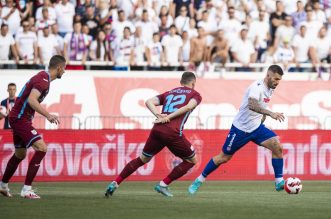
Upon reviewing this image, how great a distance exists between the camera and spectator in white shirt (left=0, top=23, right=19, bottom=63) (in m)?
25.3

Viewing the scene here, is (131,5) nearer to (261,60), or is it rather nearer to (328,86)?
(261,60)

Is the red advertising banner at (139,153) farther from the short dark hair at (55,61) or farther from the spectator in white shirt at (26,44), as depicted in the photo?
the short dark hair at (55,61)

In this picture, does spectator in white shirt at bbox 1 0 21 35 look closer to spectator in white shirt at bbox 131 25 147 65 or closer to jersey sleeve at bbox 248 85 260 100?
spectator in white shirt at bbox 131 25 147 65

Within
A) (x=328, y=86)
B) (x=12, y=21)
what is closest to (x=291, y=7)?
(x=328, y=86)

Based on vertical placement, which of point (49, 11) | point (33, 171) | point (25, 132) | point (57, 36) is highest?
point (49, 11)

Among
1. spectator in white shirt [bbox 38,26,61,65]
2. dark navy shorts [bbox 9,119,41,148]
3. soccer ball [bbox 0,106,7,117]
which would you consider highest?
spectator in white shirt [bbox 38,26,61,65]

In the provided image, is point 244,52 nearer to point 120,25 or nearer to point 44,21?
point 120,25

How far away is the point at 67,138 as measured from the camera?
22.9 m

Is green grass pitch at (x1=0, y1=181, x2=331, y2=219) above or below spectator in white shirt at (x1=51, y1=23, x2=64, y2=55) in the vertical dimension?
below

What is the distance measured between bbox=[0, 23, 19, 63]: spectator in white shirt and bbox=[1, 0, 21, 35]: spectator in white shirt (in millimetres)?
696

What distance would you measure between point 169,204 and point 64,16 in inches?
501

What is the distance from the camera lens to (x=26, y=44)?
25.8m

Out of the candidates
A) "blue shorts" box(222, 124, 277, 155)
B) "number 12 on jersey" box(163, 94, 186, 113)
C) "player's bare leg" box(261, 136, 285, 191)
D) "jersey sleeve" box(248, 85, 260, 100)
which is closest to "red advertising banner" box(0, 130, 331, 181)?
"blue shorts" box(222, 124, 277, 155)

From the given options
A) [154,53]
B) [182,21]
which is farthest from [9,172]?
[182,21]
